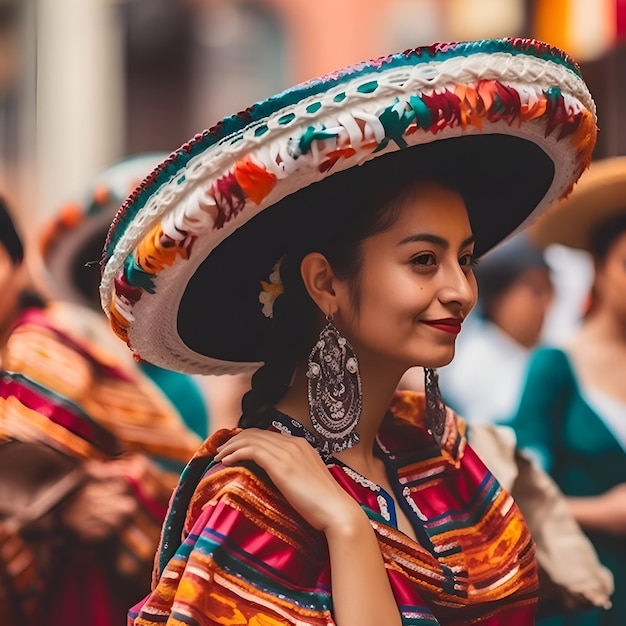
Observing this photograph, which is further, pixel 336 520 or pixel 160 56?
pixel 160 56

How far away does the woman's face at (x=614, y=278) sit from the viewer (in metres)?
2.43

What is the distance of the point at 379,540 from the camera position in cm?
138

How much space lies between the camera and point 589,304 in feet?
8.92

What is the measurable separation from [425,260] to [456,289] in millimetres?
56

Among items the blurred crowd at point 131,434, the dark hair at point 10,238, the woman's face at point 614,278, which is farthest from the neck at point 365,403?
the woman's face at point 614,278

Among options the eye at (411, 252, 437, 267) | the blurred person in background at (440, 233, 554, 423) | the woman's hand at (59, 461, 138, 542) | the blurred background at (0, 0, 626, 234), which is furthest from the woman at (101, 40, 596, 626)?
the blurred background at (0, 0, 626, 234)

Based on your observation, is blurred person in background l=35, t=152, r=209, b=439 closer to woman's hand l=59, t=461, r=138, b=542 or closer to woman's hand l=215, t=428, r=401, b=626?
woman's hand l=59, t=461, r=138, b=542

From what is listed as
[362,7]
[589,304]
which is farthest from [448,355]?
[362,7]

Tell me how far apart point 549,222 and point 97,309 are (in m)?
1.12

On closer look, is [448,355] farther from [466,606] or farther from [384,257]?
[466,606]

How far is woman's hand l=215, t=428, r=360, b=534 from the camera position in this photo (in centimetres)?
131

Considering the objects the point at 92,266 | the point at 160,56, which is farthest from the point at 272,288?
the point at 160,56

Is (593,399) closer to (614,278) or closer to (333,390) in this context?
(614,278)

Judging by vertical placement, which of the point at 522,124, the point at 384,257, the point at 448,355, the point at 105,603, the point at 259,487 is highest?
the point at 522,124
